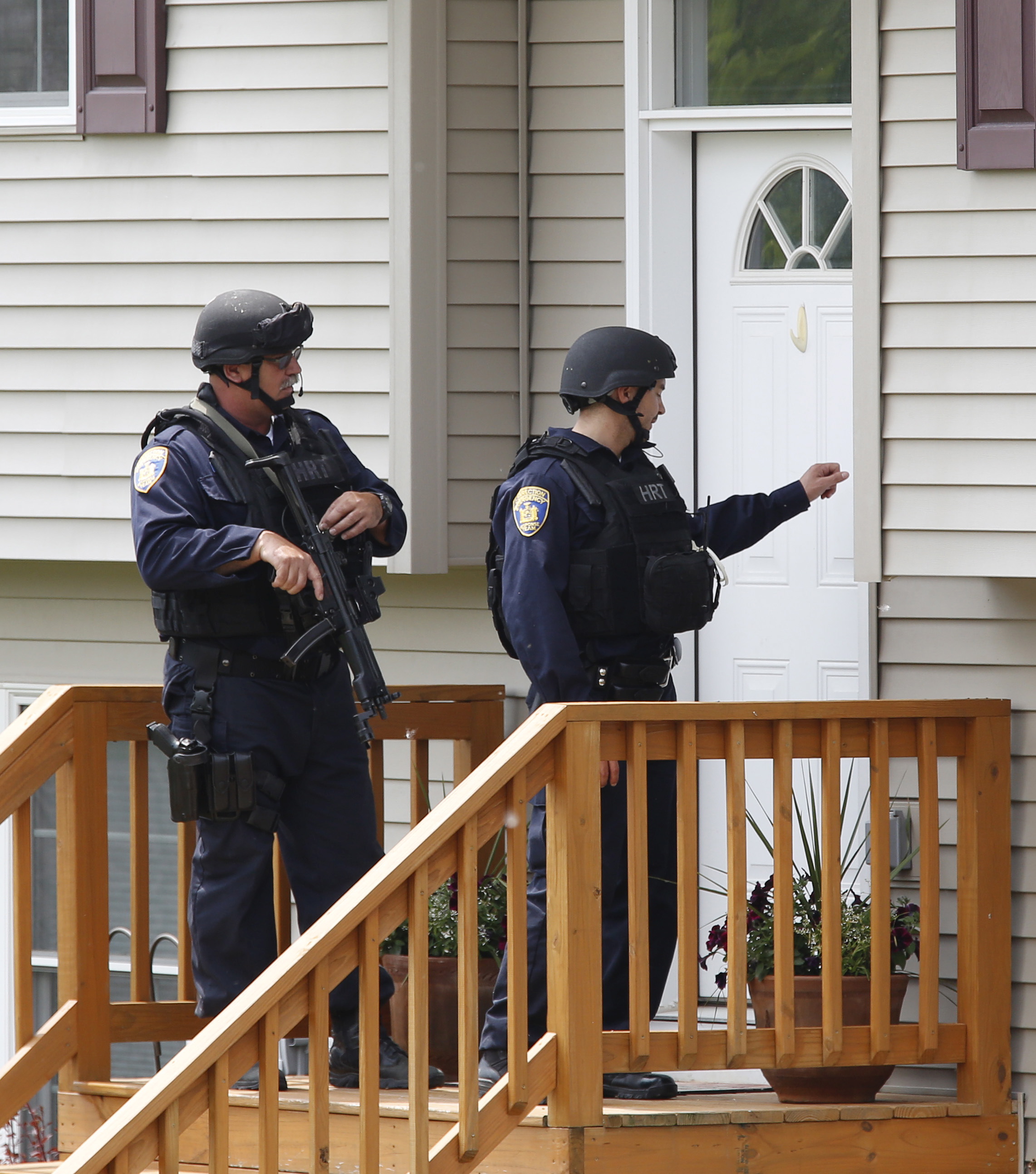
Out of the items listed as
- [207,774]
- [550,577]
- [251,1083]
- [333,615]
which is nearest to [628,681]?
[550,577]

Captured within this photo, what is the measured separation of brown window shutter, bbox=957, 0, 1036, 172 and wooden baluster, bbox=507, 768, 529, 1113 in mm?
2141

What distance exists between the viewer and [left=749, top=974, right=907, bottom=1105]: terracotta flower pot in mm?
4738

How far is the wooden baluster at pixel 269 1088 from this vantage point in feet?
12.6

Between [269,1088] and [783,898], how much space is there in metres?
1.36

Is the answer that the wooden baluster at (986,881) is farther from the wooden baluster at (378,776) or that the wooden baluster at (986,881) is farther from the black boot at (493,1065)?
the wooden baluster at (378,776)

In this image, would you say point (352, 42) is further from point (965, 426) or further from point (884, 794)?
point (884, 794)

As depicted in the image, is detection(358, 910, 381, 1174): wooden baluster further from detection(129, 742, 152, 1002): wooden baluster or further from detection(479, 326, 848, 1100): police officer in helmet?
detection(129, 742, 152, 1002): wooden baluster

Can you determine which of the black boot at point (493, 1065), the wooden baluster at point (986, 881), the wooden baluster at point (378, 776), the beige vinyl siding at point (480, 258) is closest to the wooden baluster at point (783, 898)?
the wooden baluster at point (986, 881)

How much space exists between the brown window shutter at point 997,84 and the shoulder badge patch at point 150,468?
7.50 feet

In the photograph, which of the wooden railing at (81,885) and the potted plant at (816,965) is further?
the wooden railing at (81,885)

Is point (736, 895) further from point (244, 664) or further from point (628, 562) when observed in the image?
point (244, 664)

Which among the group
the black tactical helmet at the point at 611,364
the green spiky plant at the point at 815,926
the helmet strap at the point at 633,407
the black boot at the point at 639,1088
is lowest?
the black boot at the point at 639,1088

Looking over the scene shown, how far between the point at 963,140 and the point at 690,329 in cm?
148

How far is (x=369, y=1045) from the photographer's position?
13.0ft
